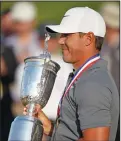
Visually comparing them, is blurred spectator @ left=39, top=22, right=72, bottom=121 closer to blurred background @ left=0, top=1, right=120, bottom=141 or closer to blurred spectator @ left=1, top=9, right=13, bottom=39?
blurred background @ left=0, top=1, right=120, bottom=141

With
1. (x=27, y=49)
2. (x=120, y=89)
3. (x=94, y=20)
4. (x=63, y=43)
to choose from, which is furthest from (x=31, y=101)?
(x=27, y=49)

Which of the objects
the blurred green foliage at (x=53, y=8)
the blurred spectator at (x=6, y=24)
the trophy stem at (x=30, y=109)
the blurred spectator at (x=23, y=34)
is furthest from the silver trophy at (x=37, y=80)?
the blurred green foliage at (x=53, y=8)

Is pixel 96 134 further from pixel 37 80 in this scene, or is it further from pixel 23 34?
pixel 23 34

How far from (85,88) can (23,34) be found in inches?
162

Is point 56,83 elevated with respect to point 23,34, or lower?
lower

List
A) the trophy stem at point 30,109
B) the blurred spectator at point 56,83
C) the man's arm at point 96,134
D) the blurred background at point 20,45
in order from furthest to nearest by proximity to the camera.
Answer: the blurred background at point 20,45 < the blurred spectator at point 56,83 < the trophy stem at point 30,109 < the man's arm at point 96,134

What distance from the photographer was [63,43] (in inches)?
119

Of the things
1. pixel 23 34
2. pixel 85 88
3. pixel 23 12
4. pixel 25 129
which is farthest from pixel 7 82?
pixel 85 88

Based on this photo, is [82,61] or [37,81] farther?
[37,81]

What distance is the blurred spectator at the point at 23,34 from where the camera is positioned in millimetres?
6711

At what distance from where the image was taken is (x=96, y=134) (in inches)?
107

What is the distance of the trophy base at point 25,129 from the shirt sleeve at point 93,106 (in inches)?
13.9

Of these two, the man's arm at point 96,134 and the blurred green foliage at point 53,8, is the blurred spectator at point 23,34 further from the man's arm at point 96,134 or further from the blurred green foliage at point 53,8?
the man's arm at point 96,134

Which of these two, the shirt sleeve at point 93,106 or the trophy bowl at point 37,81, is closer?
the shirt sleeve at point 93,106
